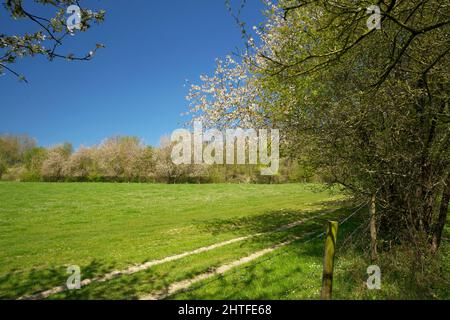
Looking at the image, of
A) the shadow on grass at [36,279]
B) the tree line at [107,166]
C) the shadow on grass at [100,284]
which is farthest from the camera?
the tree line at [107,166]

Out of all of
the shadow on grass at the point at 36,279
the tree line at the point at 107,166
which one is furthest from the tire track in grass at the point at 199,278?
the tree line at the point at 107,166

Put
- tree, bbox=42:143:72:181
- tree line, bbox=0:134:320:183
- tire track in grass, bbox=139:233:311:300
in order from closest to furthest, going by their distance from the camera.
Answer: tire track in grass, bbox=139:233:311:300 → tree line, bbox=0:134:320:183 → tree, bbox=42:143:72:181

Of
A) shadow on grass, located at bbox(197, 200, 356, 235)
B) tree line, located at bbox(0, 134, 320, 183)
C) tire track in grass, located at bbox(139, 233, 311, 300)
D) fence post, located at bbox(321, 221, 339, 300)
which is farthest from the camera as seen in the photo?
tree line, located at bbox(0, 134, 320, 183)

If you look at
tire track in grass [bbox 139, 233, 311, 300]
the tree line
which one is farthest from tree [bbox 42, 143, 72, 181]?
tire track in grass [bbox 139, 233, 311, 300]

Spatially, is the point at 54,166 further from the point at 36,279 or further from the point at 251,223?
the point at 36,279

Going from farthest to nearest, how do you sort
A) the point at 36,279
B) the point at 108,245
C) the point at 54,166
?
the point at 54,166, the point at 108,245, the point at 36,279

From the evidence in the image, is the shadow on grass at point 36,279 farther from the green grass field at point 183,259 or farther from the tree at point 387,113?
the tree at point 387,113

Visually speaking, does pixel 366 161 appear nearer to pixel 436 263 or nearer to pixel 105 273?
pixel 436 263

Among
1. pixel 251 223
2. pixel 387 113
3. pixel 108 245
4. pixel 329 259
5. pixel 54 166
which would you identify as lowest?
pixel 108 245

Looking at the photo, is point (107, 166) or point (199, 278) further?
point (107, 166)

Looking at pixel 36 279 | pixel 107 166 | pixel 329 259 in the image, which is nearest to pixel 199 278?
pixel 329 259

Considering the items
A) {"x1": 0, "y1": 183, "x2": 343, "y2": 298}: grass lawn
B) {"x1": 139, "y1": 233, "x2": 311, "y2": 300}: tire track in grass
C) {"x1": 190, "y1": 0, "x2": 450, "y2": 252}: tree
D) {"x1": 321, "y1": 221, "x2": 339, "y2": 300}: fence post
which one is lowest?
{"x1": 0, "y1": 183, "x2": 343, "y2": 298}: grass lawn

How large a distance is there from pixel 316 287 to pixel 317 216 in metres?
16.4

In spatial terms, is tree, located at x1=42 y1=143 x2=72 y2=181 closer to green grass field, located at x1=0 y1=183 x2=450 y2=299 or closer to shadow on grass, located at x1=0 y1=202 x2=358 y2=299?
green grass field, located at x1=0 y1=183 x2=450 y2=299
